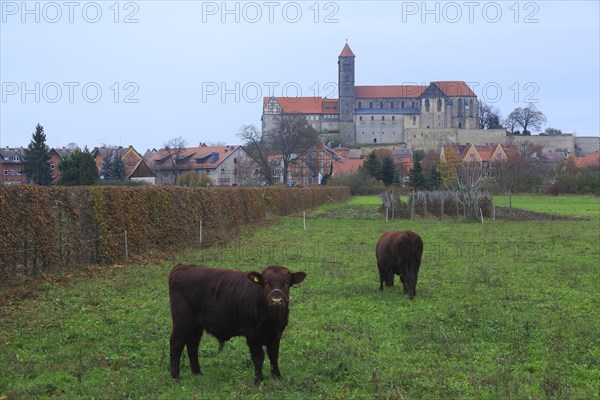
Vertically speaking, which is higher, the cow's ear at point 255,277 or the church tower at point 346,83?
the church tower at point 346,83

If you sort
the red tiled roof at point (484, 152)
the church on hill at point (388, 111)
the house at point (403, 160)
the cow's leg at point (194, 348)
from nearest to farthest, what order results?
the cow's leg at point (194, 348) < the house at point (403, 160) < the red tiled roof at point (484, 152) < the church on hill at point (388, 111)

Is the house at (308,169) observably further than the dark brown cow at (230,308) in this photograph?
Yes

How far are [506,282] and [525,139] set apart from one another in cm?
15880

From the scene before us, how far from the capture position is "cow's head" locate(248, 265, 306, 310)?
22.8 ft

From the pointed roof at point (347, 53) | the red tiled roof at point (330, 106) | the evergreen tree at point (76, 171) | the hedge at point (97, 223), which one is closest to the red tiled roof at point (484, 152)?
the red tiled roof at point (330, 106)

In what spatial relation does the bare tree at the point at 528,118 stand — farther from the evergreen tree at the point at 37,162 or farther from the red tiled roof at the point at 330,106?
the evergreen tree at the point at 37,162

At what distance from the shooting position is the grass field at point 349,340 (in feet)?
24.0

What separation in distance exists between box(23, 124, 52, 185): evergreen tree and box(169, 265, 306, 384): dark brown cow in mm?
41265

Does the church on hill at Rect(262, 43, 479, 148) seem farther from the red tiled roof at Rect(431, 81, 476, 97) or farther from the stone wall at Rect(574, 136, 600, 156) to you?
the stone wall at Rect(574, 136, 600, 156)

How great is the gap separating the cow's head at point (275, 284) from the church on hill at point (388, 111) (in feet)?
558

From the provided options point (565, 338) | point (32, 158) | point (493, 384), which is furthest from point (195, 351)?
point (32, 158)

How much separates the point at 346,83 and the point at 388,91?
42.2 ft

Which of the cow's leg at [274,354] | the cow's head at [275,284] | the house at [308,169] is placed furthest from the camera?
the house at [308,169]

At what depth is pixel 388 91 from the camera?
7480 inches
